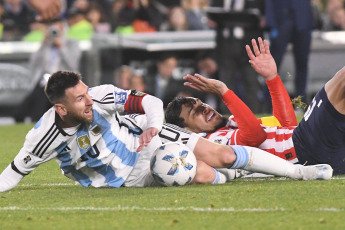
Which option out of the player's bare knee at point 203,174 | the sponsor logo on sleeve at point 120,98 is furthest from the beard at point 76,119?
the player's bare knee at point 203,174

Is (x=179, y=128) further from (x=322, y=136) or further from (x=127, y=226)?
(x=127, y=226)

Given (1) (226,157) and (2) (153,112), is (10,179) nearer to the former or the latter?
(2) (153,112)

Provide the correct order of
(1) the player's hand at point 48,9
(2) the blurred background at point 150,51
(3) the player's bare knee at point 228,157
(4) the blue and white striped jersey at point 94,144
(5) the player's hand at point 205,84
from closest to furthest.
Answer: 1. (4) the blue and white striped jersey at point 94,144
2. (3) the player's bare knee at point 228,157
3. (5) the player's hand at point 205,84
4. (2) the blurred background at point 150,51
5. (1) the player's hand at point 48,9

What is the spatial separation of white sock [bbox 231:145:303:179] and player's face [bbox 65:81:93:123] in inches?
45.7

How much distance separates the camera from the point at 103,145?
6.91m

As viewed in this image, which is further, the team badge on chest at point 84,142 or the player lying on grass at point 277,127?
the player lying on grass at point 277,127

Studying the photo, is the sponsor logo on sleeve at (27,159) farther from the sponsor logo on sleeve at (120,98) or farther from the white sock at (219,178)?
the white sock at (219,178)

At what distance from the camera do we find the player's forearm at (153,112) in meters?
6.56

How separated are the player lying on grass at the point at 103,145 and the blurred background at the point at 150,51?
783 centimetres

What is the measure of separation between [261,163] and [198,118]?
3.45 ft

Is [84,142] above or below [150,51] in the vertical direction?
above

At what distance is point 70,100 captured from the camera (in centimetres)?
662

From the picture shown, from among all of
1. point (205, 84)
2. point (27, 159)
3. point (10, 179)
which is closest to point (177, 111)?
point (205, 84)

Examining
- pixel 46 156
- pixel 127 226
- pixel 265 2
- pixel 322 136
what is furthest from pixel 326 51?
pixel 127 226
